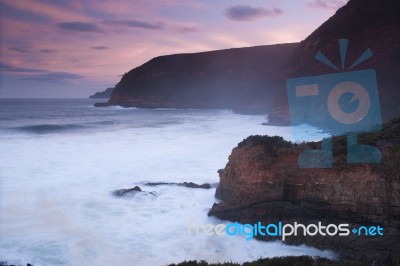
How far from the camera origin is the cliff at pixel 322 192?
25.1 feet

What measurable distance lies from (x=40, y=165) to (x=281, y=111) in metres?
29.1

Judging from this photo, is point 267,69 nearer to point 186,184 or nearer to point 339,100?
→ point 339,100

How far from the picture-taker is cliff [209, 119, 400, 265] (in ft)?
25.1

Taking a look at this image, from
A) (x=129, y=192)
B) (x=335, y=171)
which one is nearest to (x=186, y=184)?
(x=129, y=192)

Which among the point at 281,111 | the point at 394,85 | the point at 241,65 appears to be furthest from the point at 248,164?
the point at 241,65

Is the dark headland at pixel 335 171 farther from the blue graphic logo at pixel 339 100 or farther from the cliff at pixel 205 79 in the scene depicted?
the cliff at pixel 205 79

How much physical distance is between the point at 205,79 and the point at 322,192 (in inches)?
3225

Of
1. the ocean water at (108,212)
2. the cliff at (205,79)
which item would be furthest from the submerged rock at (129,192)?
the cliff at (205,79)

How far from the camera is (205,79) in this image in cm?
8888

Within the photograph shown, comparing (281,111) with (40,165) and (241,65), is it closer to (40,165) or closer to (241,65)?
(40,165)

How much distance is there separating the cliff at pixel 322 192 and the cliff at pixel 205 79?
6181 centimetres

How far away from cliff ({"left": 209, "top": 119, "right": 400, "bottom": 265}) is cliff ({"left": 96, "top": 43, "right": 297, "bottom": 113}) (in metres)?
61.8

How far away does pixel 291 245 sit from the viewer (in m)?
8.44

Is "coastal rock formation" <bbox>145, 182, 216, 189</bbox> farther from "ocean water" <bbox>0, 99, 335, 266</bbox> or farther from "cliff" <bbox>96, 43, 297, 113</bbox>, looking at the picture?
"cliff" <bbox>96, 43, 297, 113</bbox>
